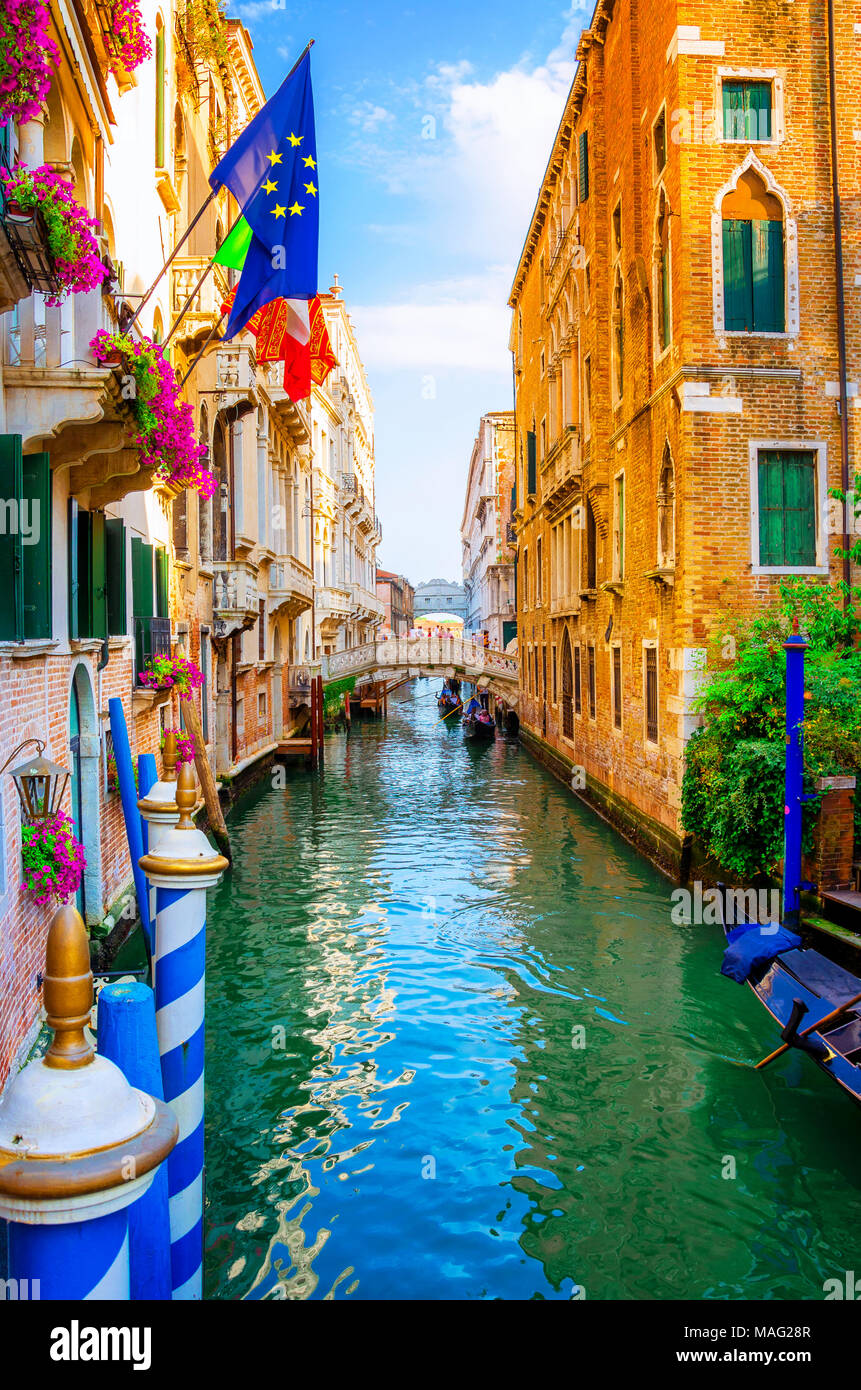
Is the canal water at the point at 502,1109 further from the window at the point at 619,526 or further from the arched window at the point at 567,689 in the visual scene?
the arched window at the point at 567,689

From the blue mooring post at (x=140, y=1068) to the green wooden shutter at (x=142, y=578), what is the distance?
679 cm

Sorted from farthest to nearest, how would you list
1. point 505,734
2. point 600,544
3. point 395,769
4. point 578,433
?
point 505,734 → point 395,769 → point 578,433 → point 600,544

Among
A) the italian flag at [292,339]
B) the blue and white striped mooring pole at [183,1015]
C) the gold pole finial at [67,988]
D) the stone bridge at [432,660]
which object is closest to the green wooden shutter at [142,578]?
the italian flag at [292,339]

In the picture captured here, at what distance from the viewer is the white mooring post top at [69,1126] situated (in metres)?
1.80

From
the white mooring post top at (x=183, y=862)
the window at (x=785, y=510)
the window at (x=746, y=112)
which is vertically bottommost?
the white mooring post top at (x=183, y=862)

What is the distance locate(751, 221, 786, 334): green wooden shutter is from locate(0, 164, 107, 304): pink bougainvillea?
7.78 m

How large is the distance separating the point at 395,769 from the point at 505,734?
28.6 feet

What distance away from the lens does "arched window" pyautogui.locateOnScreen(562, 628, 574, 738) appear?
20094mm

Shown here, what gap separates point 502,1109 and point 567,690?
15.1 meters

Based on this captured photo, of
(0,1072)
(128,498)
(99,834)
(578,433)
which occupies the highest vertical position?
(578,433)

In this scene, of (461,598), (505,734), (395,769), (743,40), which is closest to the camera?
(743,40)

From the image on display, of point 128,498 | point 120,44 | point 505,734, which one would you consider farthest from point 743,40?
point 505,734
